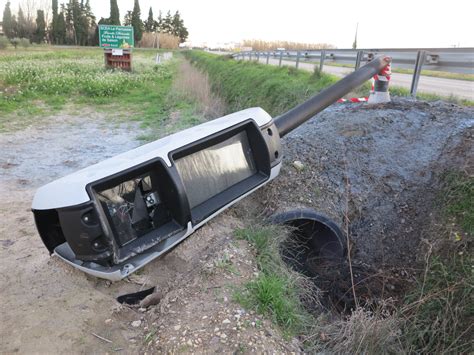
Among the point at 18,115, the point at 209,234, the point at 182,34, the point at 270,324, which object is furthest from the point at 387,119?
the point at 182,34

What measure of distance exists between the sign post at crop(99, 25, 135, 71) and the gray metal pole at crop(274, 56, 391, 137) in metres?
16.9

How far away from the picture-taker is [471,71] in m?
5.48

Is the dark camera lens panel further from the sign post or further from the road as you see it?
the sign post

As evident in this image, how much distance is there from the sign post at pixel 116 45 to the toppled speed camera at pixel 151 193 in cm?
1803

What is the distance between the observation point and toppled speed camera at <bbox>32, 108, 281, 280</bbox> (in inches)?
103

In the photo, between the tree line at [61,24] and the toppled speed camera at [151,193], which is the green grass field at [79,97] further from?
the tree line at [61,24]

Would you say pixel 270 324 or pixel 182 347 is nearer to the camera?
pixel 182 347

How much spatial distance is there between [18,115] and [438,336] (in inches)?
397

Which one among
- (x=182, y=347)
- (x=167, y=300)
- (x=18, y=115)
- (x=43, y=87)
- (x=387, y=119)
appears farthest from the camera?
(x=43, y=87)

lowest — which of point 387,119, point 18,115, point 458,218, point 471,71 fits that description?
point 18,115

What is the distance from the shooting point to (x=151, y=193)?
3109 millimetres

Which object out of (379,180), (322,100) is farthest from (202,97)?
(379,180)

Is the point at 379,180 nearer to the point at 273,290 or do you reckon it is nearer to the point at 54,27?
the point at 273,290

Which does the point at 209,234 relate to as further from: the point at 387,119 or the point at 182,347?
the point at 387,119
